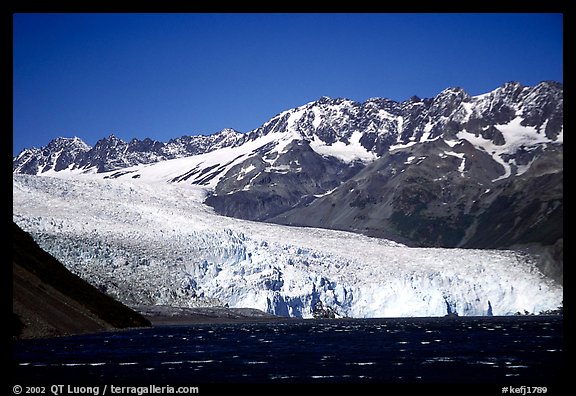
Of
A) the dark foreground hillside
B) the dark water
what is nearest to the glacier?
the dark foreground hillside

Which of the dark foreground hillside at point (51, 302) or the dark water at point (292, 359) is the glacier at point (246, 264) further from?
the dark water at point (292, 359)

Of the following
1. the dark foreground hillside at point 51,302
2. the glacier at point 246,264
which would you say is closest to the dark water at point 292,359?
the dark foreground hillside at point 51,302

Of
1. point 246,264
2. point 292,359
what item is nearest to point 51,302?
point 292,359

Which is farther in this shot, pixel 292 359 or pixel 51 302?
pixel 51 302

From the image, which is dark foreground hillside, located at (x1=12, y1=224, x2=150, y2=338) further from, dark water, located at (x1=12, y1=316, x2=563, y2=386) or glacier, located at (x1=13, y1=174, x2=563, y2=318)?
glacier, located at (x1=13, y1=174, x2=563, y2=318)

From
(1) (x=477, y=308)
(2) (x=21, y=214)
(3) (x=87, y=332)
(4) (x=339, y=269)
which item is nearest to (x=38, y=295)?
(3) (x=87, y=332)

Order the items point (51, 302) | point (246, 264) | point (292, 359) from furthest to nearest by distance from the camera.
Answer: point (246, 264) < point (51, 302) < point (292, 359)

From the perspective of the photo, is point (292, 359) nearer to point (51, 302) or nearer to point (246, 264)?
point (51, 302)
